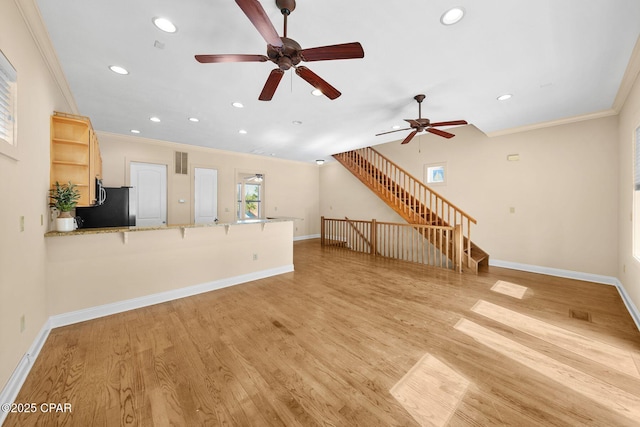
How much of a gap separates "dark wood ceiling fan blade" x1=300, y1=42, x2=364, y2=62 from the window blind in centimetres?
208

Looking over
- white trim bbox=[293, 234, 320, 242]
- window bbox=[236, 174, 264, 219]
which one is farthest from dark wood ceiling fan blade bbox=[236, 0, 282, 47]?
white trim bbox=[293, 234, 320, 242]

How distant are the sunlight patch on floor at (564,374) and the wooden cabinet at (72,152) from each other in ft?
15.1

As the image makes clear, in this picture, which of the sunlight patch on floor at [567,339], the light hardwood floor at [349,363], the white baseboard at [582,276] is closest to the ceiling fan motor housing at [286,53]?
the light hardwood floor at [349,363]

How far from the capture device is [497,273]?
4590 mm

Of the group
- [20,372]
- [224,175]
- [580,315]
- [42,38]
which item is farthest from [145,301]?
[580,315]

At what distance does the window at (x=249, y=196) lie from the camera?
7.39 m

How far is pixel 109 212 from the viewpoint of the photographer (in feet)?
13.2

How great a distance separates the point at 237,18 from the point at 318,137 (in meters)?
3.56

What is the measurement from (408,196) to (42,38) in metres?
6.53

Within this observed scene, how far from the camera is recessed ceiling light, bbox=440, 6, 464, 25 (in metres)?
1.90

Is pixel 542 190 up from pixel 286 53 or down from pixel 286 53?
down

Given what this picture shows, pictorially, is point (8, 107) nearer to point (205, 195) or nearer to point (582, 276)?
point (205, 195)

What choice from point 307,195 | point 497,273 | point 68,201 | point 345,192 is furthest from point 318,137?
point 497,273

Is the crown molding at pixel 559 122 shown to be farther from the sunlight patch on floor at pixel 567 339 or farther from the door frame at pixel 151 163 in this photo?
the door frame at pixel 151 163
